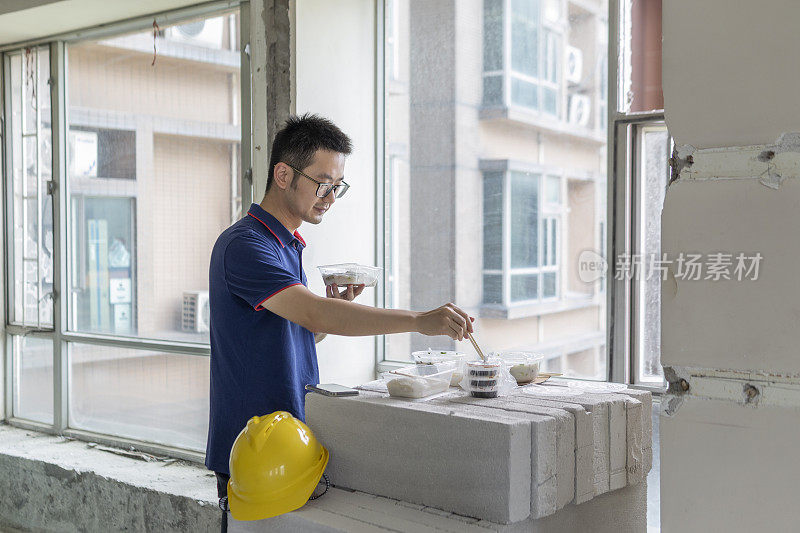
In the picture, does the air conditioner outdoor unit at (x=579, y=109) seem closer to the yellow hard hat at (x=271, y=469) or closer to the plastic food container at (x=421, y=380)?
the plastic food container at (x=421, y=380)

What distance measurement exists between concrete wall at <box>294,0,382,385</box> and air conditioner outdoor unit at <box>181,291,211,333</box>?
2.17 ft

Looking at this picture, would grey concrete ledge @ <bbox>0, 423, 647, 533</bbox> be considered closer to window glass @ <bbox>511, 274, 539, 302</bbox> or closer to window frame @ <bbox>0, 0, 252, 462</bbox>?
window frame @ <bbox>0, 0, 252, 462</bbox>

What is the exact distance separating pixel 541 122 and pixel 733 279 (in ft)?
4.48


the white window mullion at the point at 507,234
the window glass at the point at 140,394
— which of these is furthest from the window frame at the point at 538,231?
the window glass at the point at 140,394

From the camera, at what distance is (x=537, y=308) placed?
266 cm

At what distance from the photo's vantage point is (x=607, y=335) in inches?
95.3

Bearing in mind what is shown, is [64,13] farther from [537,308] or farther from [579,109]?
[537,308]

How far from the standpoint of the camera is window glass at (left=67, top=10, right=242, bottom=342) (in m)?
3.17

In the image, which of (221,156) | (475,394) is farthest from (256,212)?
(221,156)

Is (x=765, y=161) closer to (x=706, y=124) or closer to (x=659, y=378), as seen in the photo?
(x=706, y=124)

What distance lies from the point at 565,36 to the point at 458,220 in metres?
0.73

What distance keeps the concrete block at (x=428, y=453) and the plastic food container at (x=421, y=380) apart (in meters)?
0.03

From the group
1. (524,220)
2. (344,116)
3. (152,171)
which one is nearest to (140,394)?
(152,171)

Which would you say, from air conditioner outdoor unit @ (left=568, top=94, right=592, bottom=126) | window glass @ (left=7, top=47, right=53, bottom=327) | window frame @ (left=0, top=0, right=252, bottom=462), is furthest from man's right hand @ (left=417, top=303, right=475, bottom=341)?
window glass @ (left=7, top=47, right=53, bottom=327)
